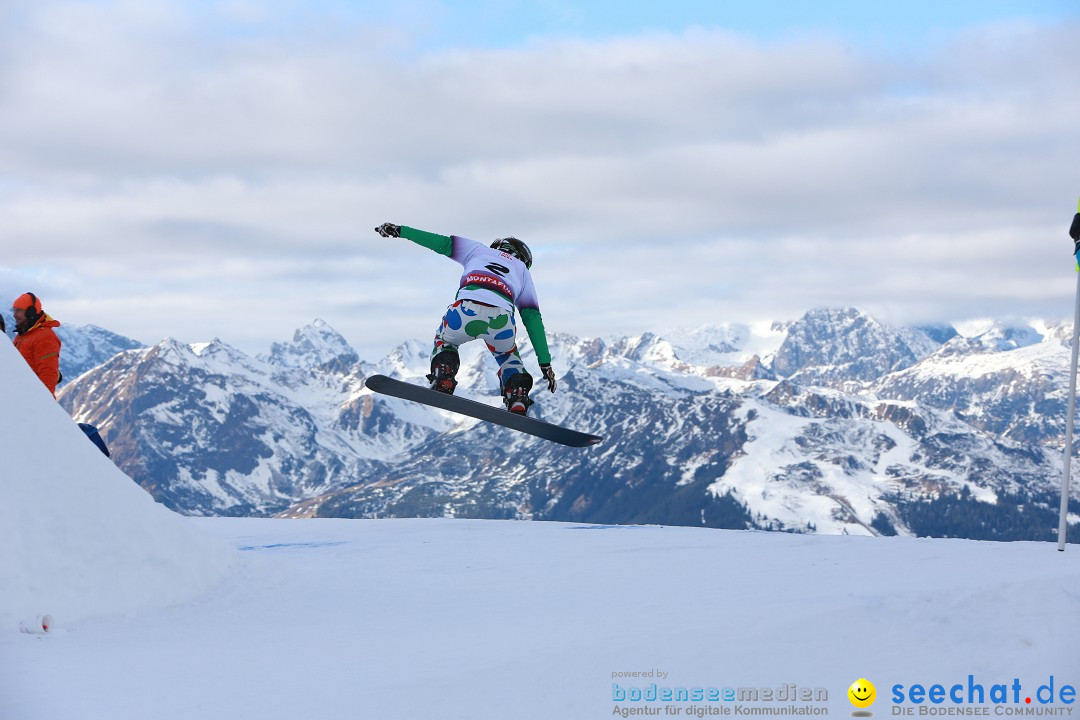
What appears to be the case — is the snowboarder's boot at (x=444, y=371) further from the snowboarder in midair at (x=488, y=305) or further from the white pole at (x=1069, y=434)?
the white pole at (x=1069, y=434)

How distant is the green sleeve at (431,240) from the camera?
1717cm

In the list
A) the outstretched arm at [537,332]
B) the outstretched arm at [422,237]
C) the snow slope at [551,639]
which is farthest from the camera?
the outstretched arm at [537,332]

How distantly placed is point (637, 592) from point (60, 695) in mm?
6903

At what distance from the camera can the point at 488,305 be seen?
58.2ft

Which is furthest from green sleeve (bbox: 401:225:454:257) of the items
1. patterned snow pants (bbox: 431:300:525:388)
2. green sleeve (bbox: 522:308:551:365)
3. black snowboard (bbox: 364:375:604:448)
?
black snowboard (bbox: 364:375:604:448)

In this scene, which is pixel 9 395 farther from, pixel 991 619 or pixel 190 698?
pixel 991 619

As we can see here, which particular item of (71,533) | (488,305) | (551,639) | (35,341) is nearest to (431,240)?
(488,305)

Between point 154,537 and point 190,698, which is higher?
point 154,537

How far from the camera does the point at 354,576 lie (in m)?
15.8

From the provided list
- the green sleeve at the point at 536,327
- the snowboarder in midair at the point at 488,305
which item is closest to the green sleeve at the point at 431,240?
the snowboarder in midair at the point at 488,305

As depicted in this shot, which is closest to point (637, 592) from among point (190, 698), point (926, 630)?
point (926, 630)

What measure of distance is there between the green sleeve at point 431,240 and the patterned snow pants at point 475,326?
0.92m

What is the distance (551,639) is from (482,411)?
22.3 feet

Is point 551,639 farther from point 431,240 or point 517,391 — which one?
point 431,240
